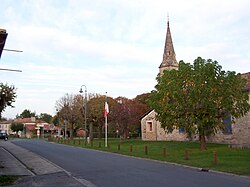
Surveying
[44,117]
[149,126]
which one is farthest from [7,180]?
[44,117]

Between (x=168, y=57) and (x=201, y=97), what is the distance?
Answer: 1188 inches

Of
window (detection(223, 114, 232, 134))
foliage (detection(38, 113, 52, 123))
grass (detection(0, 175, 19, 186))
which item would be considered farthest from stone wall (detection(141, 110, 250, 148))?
foliage (detection(38, 113, 52, 123))

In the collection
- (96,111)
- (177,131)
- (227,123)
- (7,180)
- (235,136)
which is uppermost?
(96,111)

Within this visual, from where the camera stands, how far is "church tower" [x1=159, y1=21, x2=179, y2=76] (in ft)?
186

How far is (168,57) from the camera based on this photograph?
2256 inches

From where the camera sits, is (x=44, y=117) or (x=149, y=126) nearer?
(x=149, y=126)

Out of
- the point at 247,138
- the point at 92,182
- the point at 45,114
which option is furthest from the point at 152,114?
the point at 45,114

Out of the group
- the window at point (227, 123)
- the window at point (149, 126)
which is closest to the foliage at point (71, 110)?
the window at point (149, 126)

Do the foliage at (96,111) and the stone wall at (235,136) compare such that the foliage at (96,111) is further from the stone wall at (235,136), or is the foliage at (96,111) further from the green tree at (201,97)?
the green tree at (201,97)

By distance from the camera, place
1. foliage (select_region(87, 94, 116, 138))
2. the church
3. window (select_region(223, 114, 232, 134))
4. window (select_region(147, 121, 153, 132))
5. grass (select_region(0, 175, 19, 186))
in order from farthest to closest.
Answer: foliage (select_region(87, 94, 116, 138))
window (select_region(147, 121, 153, 132))
the church
window (select_region(223, 114, 232, 134))
grass (select_region(0, 175, 19, 186))

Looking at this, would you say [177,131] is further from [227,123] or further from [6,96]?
[6,96]

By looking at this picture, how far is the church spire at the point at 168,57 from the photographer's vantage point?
56.6 meters

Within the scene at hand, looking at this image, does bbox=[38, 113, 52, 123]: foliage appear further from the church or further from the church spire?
the church spire

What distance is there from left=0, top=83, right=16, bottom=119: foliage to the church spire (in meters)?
30.3
